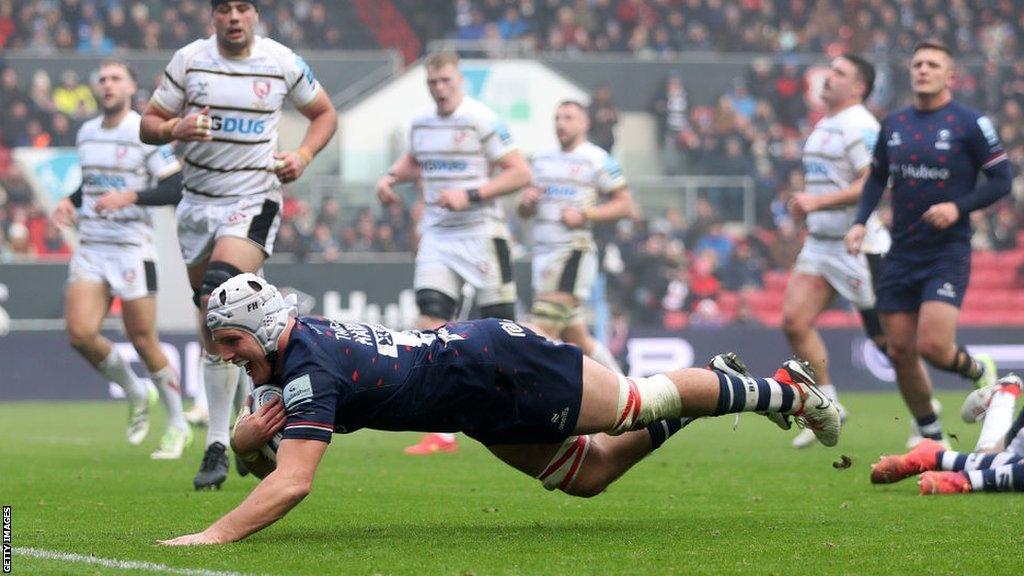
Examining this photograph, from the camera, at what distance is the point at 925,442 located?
8.11 metres

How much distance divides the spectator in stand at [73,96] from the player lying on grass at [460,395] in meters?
19.6

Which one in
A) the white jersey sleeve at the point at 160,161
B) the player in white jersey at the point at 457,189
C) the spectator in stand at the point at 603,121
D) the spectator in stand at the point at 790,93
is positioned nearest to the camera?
the white jersey sleeve at the point at 160,161

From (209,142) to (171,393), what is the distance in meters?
3.55

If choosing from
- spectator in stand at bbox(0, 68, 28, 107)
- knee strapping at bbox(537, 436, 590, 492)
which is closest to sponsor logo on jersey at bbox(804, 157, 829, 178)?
knee strapping at bbox(537, 436, 590, 492)

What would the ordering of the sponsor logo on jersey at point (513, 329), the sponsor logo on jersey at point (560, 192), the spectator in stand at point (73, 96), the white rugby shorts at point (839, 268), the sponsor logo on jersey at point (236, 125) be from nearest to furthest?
the sponsor logo on jersey at point (513, 329) < the sponsor logo on jersey at point (236, 125) < the white rugby shorts at point (839, 268) < the sponsor logo on jersey at point (560, 192) < the spectator in stand at point (73, 96)

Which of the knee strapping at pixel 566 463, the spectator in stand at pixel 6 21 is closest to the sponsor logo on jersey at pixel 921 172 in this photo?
the knee strapping at pixel 566 463

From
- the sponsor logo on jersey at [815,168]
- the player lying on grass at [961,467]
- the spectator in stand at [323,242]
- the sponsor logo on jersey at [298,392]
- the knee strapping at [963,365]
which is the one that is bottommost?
the spectator in stand at [323,242]

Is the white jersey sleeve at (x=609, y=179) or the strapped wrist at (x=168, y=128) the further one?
the white jersey sleeve at (x=609, y=179)

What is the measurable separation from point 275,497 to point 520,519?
5.47ft

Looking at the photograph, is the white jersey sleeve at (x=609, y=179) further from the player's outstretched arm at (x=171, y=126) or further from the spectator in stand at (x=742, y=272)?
the spectator in stand at (x=742, y=272)

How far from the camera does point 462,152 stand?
12164mm

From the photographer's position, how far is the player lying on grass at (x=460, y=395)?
6.07 metres

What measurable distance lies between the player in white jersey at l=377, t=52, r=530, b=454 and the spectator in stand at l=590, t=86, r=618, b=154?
534 inches

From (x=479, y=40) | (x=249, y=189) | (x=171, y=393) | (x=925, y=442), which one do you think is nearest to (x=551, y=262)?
(x=171, y=393)
